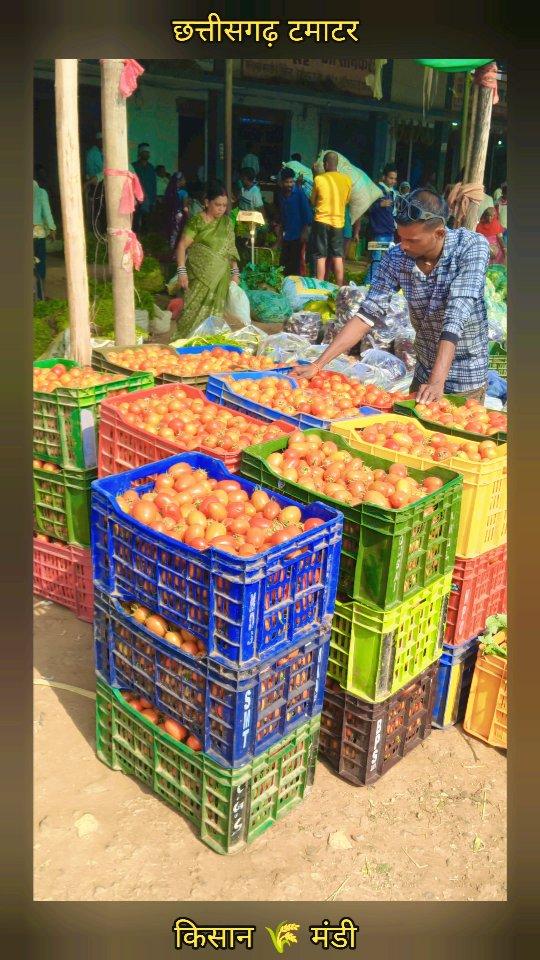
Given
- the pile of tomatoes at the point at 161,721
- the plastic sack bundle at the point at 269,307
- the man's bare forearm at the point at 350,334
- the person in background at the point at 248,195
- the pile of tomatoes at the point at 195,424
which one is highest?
the person in background at the point at 248,195

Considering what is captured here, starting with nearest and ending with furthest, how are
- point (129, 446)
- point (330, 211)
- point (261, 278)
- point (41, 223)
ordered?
1. point (129, 446)
2. point (41, 223)
3. point (330, 211)
4. point (261, 278)

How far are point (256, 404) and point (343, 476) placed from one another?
1260 millimetres

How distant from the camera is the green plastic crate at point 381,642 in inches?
136

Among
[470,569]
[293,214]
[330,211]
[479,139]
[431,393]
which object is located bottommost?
[470,569]

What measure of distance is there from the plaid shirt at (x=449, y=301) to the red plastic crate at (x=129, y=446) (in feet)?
4.33

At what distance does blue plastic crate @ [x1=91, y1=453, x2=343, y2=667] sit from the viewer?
2891 mm

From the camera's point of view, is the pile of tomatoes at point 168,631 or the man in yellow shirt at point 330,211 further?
the man in yellow shirt at point 330,211

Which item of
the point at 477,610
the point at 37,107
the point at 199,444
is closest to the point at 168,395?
the point at 199,444

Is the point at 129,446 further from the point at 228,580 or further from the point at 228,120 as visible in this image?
the point at 228,120

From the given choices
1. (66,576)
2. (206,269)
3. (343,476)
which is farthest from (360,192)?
(343,476)

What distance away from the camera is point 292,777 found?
3496 mm

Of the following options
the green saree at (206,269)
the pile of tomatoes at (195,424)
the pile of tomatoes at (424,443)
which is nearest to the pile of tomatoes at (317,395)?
the pile of tomatoes at (195,424)

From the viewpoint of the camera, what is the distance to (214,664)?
119 inches

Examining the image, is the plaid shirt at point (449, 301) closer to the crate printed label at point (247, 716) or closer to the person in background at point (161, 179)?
the crate printed label at point (247, 716)
